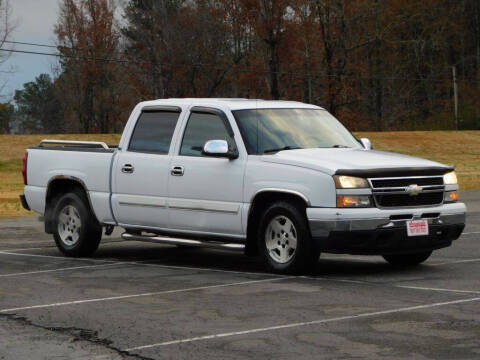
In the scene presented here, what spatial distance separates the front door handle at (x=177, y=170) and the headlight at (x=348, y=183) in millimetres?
2210

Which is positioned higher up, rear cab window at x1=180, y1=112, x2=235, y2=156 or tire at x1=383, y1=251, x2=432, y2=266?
rear cab window at x1=180, y1=112, x2=235, y2=156

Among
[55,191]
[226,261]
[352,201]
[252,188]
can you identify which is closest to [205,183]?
[252,188]

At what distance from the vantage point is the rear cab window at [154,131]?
1257 cm

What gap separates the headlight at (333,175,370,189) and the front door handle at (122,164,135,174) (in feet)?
10.1

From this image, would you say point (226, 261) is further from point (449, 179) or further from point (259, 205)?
point (449, 179)

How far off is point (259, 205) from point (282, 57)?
58.0m

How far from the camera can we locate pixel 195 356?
6.80 metres

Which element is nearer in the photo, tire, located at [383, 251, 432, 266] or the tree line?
tire, located at [383, 251, 432, 266]

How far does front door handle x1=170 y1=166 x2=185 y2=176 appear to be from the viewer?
39.5ft

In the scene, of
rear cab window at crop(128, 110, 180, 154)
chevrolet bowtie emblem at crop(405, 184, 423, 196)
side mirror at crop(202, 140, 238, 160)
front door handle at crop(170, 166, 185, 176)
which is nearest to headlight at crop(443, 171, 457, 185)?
chevrolet bowtie emblem at crop(405, 184, 423, 196)

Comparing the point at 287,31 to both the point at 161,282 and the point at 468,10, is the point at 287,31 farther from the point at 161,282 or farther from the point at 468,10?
the point at 161,282

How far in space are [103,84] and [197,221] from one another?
222ft

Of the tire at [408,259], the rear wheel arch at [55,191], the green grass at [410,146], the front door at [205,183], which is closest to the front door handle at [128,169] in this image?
the front door at [205,183]

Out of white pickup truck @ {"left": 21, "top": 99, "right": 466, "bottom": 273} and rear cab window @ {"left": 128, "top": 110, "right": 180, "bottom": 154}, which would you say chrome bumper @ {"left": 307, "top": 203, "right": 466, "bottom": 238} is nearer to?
white pickup truck @ {"left": 21, "top": 99, "right": 466, "bottom": 273}
